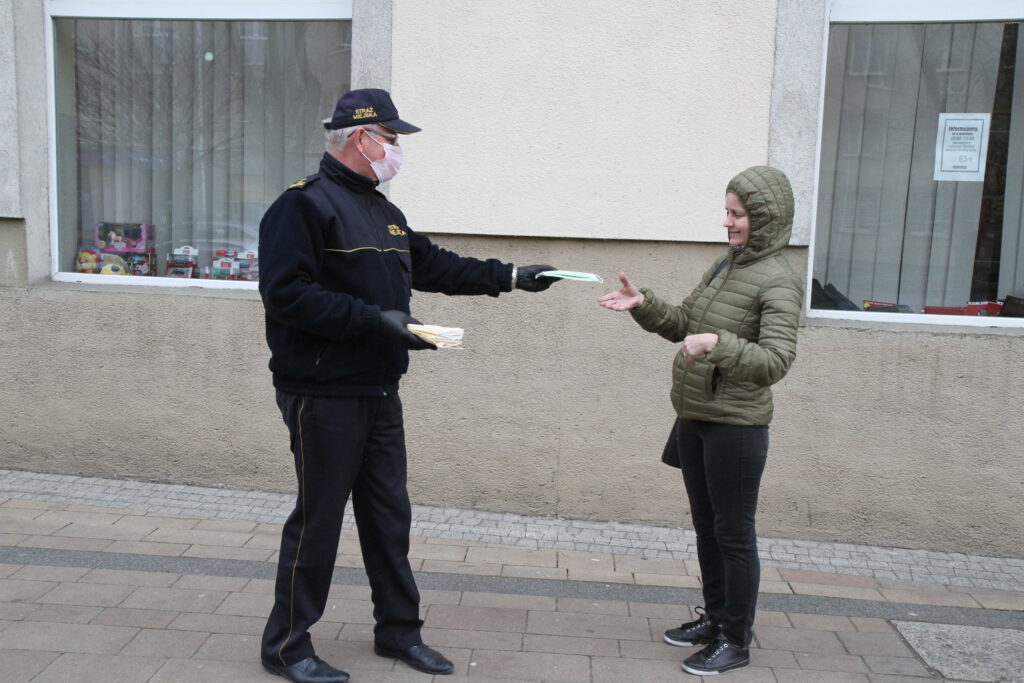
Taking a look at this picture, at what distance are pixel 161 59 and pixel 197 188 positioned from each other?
807mm

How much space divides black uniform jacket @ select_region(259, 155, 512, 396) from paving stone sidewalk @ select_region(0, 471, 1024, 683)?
43.4 inches

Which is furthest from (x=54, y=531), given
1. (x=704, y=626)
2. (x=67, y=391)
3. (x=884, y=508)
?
(x=884, y=508)

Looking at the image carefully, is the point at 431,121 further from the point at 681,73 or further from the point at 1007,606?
the point at 1007,606

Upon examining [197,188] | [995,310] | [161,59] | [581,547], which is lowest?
[581,547]

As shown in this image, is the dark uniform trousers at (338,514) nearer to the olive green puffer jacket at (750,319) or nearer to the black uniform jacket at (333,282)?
the black uniform jacket at (333,282)

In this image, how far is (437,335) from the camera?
297 centimetres

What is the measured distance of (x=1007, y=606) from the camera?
4.21 m

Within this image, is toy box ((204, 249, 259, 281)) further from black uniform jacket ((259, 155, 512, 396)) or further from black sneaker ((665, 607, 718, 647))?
black sneaker ((665, 607, 718, 647))

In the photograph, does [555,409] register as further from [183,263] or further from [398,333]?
[183,263]

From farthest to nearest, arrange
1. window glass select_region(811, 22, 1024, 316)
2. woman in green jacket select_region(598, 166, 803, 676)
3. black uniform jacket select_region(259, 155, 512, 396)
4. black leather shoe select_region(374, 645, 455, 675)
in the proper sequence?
window glass select_region(811, 22, 1024, 316), black leather shoe select_region(374, 645, 455, 675), woman in green jacket select_region(598, 166, 803, 676), black uniform jacket select_region(259, 155, 512, 396)

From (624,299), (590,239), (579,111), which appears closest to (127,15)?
(579,111)

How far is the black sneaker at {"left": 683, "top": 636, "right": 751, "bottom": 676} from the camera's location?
11.1ft

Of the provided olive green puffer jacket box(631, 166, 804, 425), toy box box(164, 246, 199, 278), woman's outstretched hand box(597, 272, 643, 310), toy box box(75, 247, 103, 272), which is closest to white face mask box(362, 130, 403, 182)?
woman's outstretched hand box(597, 272, 643, 310)

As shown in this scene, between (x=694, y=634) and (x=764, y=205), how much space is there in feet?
5.52
